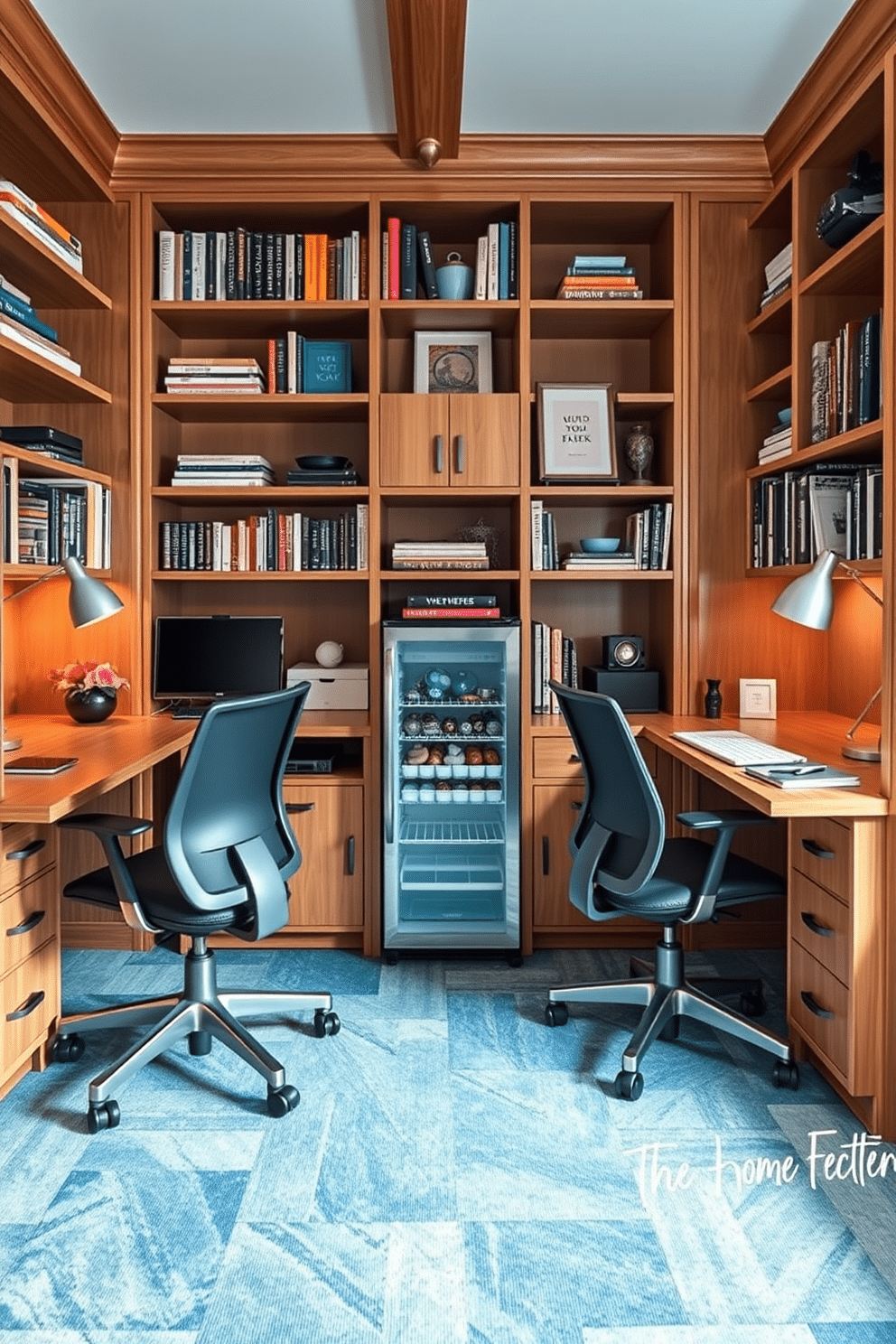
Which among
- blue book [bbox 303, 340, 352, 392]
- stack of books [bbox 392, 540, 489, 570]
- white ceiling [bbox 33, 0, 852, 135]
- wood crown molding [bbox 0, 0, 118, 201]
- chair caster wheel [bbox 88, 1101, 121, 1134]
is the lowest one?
chair caster wheel [bbox 88, 1101, 121, 1134]

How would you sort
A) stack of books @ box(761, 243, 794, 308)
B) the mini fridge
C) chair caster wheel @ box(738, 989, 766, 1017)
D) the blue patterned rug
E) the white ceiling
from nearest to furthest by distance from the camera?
the blue patterned rug < the white ceiling < chair caster wheel @ box(738, 989, 766, 1017) < stack of books @ box(761, 243, 794, 308) < the mini fridge

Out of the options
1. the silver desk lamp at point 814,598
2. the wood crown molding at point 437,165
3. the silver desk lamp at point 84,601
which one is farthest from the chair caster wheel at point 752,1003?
the wood crown molding at point 437,165

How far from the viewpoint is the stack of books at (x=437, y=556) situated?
3465mm

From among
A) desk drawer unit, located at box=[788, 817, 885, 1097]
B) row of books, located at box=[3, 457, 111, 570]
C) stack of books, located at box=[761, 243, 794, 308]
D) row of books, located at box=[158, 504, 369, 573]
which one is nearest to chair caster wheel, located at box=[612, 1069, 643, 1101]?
desk drawer unit, located at box=[788, 817, 885, 1097]

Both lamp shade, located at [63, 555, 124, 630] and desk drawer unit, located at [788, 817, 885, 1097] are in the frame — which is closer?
desk drawer unit, located at [788, 817, 885, 1097]

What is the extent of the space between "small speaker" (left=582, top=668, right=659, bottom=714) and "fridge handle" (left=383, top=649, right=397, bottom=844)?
75 centimetres

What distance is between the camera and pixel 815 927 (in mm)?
2395

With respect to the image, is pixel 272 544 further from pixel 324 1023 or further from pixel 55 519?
pixel 324 1023

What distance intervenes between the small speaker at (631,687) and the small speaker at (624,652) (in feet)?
0.13

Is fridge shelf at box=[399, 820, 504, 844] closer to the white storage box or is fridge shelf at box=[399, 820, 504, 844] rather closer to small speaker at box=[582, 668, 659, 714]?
the white storage box

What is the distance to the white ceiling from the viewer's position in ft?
8.55

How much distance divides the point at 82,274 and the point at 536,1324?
3.18m

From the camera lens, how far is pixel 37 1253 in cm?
182

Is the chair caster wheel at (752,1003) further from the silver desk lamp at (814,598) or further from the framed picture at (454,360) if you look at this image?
the framed picture at (454,360)
